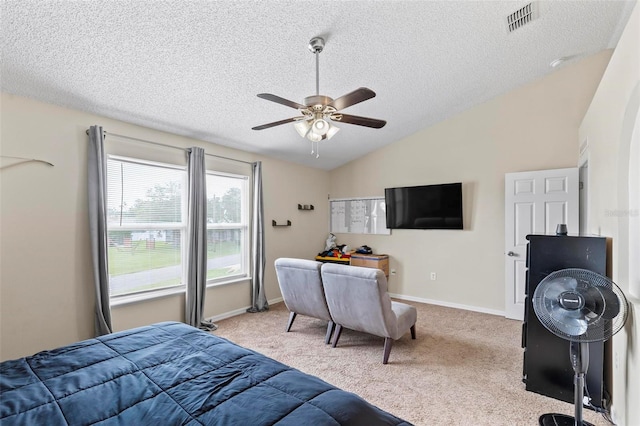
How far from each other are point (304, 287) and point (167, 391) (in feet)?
6.98

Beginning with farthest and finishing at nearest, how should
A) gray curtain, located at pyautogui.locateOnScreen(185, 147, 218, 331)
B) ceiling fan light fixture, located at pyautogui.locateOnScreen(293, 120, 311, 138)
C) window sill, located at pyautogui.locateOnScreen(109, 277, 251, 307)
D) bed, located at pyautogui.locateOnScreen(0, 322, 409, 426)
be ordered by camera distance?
gray curtain, located at pyautogui.locateOnScreen(185, 147, 218, 331) → window sill, located at pyautogui.locateOnScreen(109, 277, 251, 307) → ceiling fan light fixture, located at pyautogui.locateOnScreen(293, 120, 311, 138) → bed, located at pyautogui.locateOnScreen(0, 322, 409, 426)

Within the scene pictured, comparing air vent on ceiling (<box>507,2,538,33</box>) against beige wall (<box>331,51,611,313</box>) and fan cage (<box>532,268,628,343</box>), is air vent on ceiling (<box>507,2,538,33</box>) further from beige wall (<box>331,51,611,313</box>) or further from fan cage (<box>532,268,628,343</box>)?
fan cage (<box>532,268,628,343</box>)

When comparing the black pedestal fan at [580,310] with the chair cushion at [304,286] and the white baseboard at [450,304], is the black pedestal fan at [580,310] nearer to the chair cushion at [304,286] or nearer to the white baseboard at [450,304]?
the chair cushion at [304,286]

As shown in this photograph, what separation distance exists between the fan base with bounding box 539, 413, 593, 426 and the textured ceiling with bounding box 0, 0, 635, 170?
10.1ft

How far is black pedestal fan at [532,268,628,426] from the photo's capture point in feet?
5.65

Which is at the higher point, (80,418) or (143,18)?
(143,18)

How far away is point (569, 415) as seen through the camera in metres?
2.07

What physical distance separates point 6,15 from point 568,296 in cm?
383

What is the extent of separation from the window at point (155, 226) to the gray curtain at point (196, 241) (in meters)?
0.17

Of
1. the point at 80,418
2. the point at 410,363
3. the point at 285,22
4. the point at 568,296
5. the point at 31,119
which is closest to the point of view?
the point at 80,418

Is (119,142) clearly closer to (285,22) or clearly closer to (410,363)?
(285,22)

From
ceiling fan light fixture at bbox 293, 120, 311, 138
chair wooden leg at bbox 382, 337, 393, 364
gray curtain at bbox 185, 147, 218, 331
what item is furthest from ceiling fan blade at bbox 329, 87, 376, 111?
gray curtain at bbox 185, 147, 218, 331

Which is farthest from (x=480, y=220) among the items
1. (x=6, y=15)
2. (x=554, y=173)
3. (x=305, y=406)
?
(x=6, y=15)

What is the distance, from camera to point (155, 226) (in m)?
3.57
